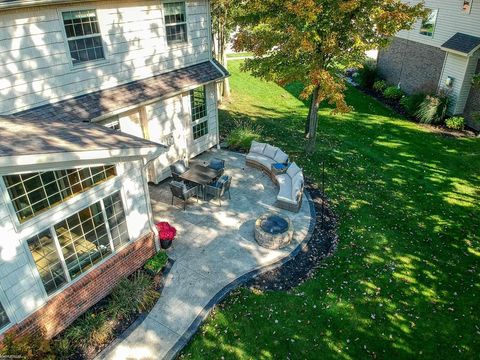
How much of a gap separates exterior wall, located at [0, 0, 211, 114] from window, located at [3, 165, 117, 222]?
366cm

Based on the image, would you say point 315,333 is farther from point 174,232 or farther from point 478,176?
point 478,176

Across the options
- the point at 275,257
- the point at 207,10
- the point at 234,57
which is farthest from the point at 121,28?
the point at 234,57

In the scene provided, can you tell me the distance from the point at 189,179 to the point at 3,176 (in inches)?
269

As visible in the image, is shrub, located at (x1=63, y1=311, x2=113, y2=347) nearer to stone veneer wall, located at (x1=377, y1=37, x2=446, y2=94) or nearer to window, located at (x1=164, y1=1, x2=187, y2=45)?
window, located at (x1=164, y1=1, x2=187, y2=45)

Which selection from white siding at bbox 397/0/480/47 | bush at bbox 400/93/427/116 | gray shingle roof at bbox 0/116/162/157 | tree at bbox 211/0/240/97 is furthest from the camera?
bush at bbox 400/93/427/116

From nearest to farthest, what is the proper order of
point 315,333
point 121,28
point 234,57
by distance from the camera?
point 315,333 < point 121,28 < point 234,57

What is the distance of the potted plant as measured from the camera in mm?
10898

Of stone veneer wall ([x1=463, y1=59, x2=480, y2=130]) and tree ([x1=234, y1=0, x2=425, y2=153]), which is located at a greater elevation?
tree ([x1=234, y1=0, x2=425, y2=153])

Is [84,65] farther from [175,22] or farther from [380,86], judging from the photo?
[380,86]

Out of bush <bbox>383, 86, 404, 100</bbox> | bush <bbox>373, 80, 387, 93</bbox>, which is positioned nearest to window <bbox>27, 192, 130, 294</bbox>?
bush <bbox>383, 86, 404, 100</bbox>

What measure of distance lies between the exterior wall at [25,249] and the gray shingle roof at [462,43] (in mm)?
19549

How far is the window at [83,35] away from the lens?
10.5 m

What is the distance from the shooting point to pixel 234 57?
1409 inches

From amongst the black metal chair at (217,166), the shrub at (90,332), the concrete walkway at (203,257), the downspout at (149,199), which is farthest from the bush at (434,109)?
the shrub at (90,332)
